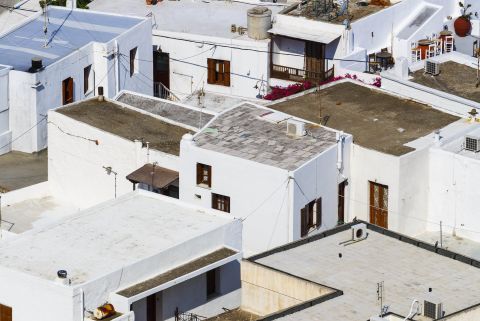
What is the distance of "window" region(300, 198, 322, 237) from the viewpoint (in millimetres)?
77625

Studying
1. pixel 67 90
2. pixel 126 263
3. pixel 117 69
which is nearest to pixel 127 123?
pixel 67 90

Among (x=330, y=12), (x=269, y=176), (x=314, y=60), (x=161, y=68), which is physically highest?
(x=330, y=12)

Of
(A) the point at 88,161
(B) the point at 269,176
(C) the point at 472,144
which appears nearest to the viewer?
(B) the point at 269,176

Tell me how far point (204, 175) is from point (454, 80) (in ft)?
55.4

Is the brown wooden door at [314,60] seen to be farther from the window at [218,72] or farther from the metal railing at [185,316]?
the metal railing at [185,316]

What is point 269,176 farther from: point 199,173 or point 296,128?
point 296,128

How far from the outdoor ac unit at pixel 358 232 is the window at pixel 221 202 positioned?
9.04 metres

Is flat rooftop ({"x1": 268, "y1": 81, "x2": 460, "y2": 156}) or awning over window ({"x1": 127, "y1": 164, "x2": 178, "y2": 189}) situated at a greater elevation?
flat rooftop ({"x1": 268, "y1": 81, "x2": 460, "y2": 156})

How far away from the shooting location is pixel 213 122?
268 ft

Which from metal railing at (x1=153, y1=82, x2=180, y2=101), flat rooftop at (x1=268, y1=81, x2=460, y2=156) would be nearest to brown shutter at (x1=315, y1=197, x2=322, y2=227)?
flat rooftop at (x1=268, y1=81, x2=460, y2=156)

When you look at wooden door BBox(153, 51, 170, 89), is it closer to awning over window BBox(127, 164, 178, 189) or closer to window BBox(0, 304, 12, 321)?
awning over window BBox(127, 164, 178, 189)

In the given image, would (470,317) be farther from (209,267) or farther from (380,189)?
(380,189)

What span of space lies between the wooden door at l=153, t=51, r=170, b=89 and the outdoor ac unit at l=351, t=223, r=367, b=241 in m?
31.3

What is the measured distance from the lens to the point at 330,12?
324 ft
